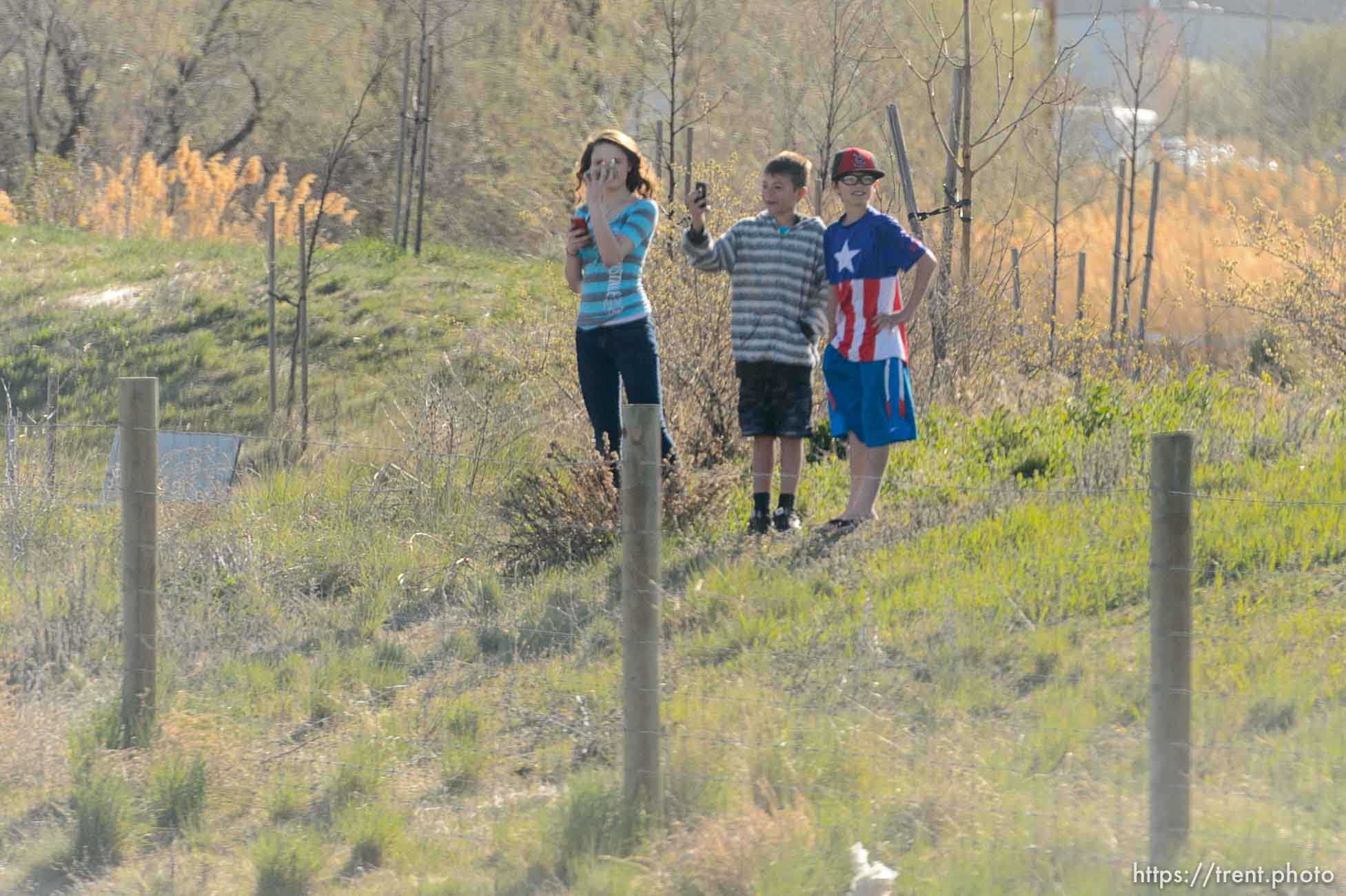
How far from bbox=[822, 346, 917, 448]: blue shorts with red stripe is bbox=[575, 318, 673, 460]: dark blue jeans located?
0.75 meters

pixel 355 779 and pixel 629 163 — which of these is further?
pixel 629 163

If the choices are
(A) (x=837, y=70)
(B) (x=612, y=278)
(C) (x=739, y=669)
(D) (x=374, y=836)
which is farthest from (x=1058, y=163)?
(D) (x=374, y=836)

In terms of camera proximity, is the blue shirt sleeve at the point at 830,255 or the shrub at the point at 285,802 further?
the blue shirt sleeve at the point at 830,255

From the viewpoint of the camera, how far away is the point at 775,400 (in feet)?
21.4

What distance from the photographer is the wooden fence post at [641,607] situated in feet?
13.7

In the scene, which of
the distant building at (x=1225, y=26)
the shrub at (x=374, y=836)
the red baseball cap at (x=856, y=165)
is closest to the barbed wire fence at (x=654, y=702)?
the shrub at (x=374, y=836)

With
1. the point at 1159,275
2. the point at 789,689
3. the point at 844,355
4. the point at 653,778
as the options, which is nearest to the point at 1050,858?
the point at 653,778

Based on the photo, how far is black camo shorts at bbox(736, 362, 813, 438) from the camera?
6512 millimetres

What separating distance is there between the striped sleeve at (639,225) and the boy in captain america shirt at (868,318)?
771mm

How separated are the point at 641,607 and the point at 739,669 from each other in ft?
4.40

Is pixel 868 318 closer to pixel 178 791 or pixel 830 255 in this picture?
pixel 830 255

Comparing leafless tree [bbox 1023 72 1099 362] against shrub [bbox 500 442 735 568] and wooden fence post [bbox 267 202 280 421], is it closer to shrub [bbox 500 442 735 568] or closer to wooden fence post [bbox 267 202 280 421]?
shrub [bbox 500 442 735 568]

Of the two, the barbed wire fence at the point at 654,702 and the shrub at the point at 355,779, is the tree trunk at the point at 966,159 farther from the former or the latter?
the shrub at the point at 355,779

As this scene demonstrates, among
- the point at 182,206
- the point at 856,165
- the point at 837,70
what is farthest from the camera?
the point at 182,206
